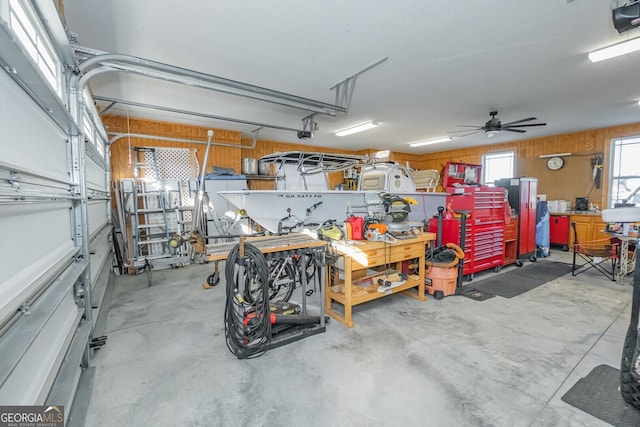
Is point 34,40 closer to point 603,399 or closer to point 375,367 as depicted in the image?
point 375,367

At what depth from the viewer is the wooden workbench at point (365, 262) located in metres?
3.03

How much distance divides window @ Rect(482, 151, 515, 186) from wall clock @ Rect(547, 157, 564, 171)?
974 mm

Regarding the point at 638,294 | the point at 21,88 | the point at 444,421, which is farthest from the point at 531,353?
the point at 21,88

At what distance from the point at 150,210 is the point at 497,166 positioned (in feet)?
34.7

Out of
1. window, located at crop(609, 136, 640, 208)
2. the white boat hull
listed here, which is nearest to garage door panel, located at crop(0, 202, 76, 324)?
the white boat hull

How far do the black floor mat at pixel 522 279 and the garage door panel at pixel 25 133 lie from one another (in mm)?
5173

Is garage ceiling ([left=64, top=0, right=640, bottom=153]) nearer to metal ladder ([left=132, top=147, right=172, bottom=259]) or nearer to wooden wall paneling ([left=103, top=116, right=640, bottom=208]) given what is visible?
wooden wall paneling ([left=103, top=116, right=640, bottom=208])

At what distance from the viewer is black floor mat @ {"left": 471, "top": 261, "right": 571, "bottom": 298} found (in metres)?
4.18

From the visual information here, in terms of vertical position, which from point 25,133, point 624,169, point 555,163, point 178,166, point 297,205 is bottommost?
point 297,205

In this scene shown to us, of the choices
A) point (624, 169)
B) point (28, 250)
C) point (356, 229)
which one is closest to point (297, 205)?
point (356, 229)

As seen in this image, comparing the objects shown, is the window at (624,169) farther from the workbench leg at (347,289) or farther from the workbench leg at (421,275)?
the workbench leg at (347,289)

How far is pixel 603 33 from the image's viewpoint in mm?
3004

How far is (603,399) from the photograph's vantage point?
194cm

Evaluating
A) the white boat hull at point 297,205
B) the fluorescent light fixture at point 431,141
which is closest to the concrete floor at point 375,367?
the white boat hull at point 297,205
